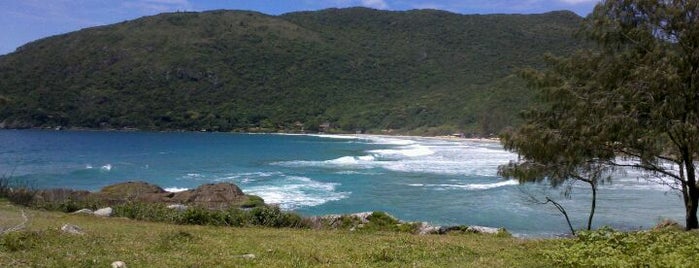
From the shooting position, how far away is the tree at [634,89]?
14852mm

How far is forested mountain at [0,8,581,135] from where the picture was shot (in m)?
145

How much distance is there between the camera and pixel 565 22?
7323 inches

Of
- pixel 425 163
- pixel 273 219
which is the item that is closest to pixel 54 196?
pixel 273 219

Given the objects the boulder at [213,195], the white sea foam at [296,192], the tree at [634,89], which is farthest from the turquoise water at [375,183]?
the tree at [634,89]

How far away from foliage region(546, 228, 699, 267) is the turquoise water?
48.3ft

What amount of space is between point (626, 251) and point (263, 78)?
169 meters

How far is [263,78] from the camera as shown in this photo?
17488 centimetres

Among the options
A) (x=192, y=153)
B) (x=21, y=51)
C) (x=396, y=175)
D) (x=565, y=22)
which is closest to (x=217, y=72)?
(x=21, y=51)

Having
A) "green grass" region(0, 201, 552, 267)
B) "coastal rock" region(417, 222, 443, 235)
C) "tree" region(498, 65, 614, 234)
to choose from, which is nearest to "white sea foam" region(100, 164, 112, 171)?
"coastal rock" region(417, 222, 443, 235)

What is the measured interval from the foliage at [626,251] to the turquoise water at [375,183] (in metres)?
14.7

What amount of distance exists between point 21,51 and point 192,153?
121463 mm

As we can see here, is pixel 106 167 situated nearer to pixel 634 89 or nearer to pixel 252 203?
pixel 252 203

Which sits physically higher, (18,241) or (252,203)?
(18,241)

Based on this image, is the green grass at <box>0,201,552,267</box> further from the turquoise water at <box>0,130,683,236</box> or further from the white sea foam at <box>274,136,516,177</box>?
the white sea foam at <box>274,136,516,177</box>
